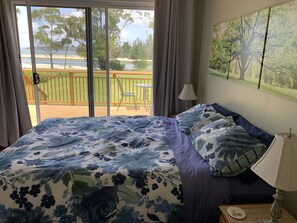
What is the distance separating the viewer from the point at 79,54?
370 centimetres

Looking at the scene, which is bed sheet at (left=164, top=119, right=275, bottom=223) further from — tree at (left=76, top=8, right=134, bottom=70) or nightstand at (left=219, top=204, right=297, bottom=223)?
tree at (left=76, top=8, right=134, bottom=70)

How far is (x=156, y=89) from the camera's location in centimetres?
364

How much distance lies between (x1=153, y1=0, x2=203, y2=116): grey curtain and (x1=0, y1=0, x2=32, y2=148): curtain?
2034 millimetres

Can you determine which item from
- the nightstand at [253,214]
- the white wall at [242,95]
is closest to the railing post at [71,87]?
the white wall at [242,95]

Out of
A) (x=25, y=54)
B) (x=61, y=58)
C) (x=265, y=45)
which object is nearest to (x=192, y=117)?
(x=265, y=45)

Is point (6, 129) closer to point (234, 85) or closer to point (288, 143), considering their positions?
point (234, 85)

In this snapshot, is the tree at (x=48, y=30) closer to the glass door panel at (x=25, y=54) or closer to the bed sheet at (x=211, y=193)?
the glass door panel at (x=25, y=54)

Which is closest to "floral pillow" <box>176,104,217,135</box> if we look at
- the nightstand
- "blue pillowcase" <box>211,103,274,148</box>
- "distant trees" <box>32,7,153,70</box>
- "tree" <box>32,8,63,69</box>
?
"blue pillowcase" <box>211,103,274,148</box>

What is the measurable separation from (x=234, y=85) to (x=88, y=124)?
1.64 meters

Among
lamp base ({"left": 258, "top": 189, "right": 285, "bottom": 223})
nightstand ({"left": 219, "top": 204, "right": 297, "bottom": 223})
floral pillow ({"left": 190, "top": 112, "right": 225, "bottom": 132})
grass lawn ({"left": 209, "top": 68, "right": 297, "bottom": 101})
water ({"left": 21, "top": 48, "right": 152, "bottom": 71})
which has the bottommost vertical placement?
nightstand ({"left": 219, "top": 204, "right": 297, "bottom": 223})

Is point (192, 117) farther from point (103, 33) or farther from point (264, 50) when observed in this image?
point (103, 33)

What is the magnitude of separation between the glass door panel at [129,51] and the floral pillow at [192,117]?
53.1 inches

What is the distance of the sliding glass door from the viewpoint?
3557mm

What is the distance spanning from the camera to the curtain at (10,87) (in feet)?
10.7
